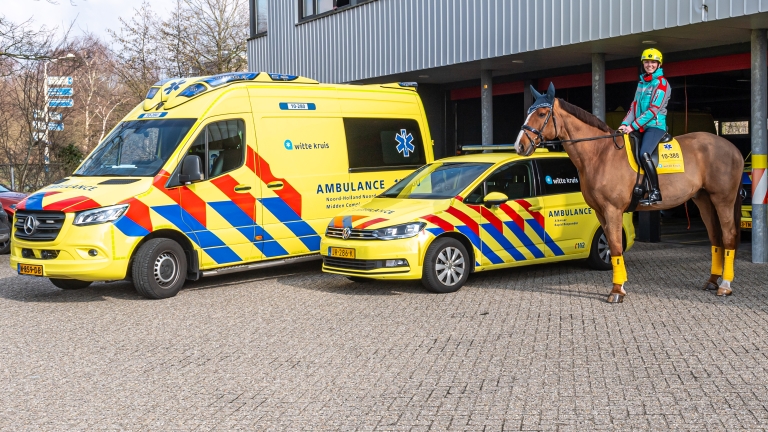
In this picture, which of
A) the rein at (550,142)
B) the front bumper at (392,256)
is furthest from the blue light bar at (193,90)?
the rein at (550,142)

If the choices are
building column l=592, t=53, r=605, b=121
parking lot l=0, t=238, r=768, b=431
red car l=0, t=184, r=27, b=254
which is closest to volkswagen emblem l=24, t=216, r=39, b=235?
parking lot l=0, t=238, r=768, b=431

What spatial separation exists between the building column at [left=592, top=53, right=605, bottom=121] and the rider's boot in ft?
18.9

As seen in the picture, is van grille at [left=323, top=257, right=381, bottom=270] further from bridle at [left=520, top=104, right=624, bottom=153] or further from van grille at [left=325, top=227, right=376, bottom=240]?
bridle at [left=520, top=104, right=624, bottom=153]

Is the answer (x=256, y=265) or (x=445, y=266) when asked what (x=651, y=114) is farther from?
(x=256, y=265)

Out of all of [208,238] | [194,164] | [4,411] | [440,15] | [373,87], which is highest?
[440,15]

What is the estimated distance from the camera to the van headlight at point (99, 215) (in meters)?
9.59

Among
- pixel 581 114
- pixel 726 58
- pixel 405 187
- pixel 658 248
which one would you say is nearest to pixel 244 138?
pixel 405 187

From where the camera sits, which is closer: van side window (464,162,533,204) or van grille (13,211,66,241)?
van grille (13,211,66,241)

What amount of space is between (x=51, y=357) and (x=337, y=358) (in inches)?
96.1

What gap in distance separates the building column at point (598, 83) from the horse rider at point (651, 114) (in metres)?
5.55

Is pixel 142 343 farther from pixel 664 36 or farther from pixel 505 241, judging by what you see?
pixel 664 36

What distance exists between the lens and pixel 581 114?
9789 millimetres

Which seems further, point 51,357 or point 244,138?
point 244,138

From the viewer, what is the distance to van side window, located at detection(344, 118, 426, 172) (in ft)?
40.6
